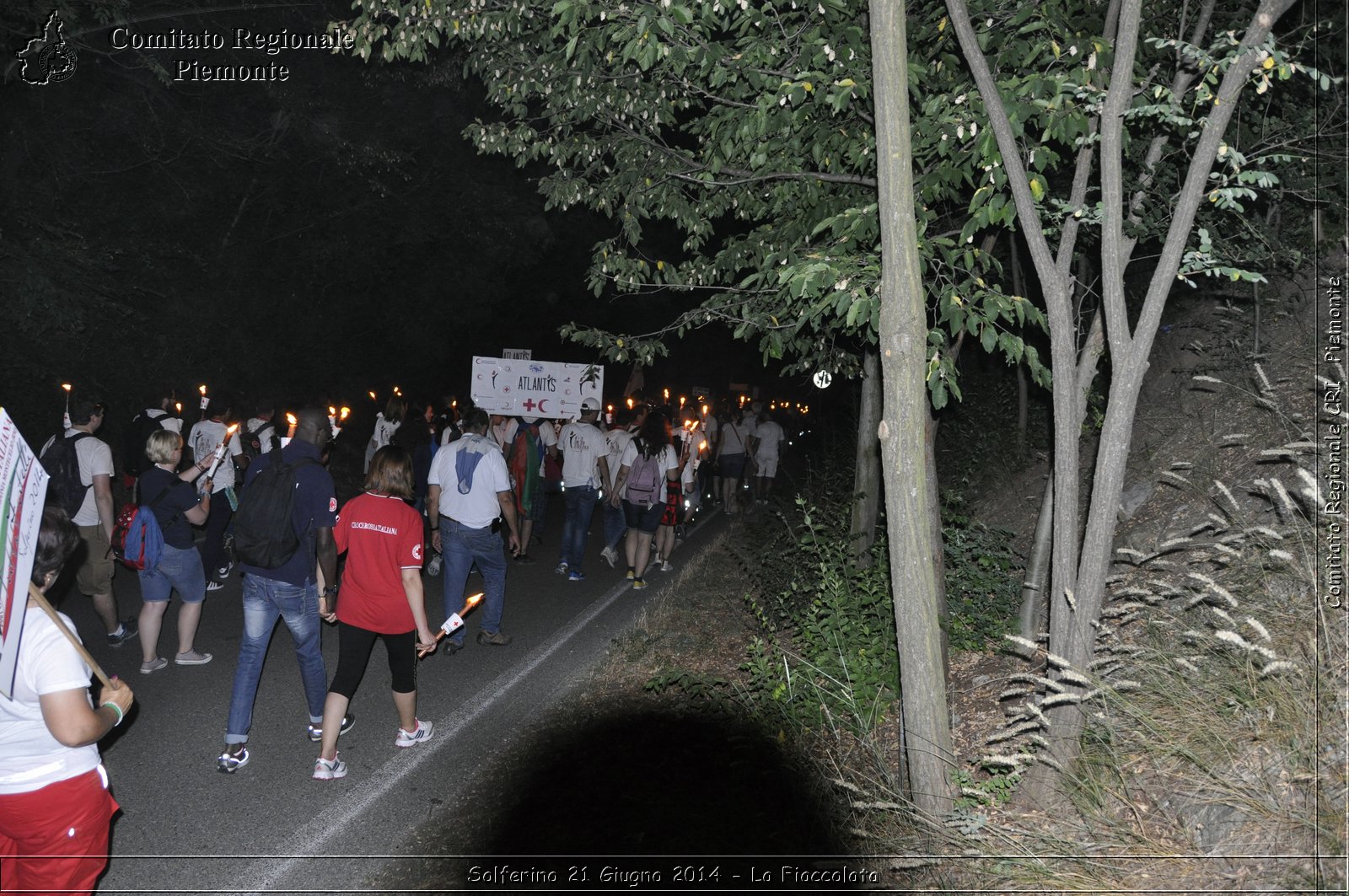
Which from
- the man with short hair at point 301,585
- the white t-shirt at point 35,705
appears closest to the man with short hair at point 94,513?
the man with short hair at point 301,585

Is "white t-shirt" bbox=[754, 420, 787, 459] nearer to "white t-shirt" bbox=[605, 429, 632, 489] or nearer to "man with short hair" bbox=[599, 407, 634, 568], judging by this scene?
"man with short hair" bbox=[599, 407, 634, 568]

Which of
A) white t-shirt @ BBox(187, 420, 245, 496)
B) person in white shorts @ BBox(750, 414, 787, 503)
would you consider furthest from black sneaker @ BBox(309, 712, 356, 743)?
person in white shorts @ BBox(750, 414, 787, 503)

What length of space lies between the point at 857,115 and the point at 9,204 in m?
14.2

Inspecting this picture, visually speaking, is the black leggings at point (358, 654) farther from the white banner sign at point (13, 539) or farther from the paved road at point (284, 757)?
the white banner sign at point (13, 539)

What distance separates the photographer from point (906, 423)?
13.9 ft

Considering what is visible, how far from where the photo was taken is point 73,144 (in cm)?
1600

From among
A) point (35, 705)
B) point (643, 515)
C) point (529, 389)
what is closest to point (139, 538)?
point (35, 705)

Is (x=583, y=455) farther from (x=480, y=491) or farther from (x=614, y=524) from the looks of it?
(x=480, y=491)

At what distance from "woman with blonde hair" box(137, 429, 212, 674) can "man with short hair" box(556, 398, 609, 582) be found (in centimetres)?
475

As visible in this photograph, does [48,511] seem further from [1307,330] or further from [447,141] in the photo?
[447,141]

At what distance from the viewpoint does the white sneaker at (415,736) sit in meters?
6.14

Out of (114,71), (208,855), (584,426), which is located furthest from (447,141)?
(208,855)

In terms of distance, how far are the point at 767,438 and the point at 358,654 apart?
13281 mm

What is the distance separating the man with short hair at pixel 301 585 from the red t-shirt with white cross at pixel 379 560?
1.13ft
